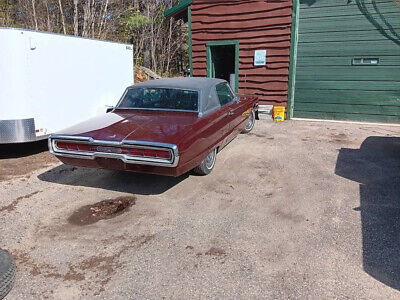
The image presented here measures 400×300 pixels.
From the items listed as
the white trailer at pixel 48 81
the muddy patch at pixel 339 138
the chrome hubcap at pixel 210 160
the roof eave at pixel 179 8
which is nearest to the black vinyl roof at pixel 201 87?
the chrome hubcap at pixel 210 160

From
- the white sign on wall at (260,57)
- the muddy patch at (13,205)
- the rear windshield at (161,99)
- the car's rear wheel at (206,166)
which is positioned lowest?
the muddy patch at (13,205)

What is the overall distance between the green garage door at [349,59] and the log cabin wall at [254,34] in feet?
1.67

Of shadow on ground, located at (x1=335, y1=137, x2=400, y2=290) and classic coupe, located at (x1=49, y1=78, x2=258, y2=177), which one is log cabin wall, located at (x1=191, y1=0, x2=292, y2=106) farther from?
classic coupe, located at (x1=49, y1=78, x2=258, y2=177)

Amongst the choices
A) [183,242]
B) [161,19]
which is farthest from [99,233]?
[161,19]

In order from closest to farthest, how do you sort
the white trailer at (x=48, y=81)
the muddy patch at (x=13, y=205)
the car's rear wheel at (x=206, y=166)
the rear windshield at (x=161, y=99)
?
the muddy patch at (x=13, y=205) → the car's rear wheel at (x=206, y=166) → the rear windshield at (x=161, y=99) → the white trailer at (x=48, y=81)

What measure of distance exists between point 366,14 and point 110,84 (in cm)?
684

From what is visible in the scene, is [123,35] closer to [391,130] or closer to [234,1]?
[234,1]

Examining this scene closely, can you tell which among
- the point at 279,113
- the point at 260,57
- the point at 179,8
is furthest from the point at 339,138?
the point at 179,8

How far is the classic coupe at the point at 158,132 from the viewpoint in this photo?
3.81m

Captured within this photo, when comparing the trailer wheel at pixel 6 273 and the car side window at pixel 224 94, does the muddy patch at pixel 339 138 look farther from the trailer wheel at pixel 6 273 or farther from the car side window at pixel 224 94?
the trailer wheel at pixel 6 273

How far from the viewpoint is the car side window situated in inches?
224

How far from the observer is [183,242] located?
3.23 meters

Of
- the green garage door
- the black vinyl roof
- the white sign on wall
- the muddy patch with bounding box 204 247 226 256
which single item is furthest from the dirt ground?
the white sign on wall

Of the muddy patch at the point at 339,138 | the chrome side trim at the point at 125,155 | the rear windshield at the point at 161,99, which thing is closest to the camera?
the chrome side trim at the point at 125,155
